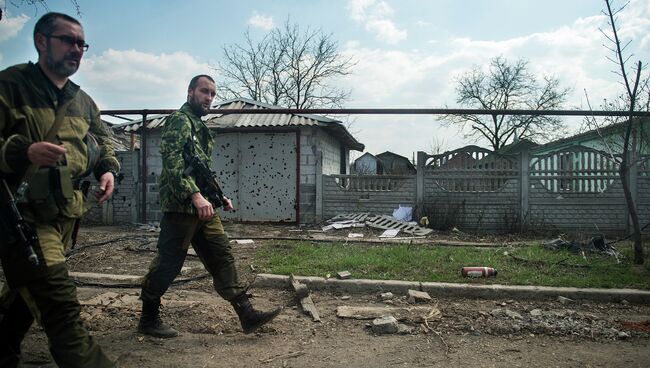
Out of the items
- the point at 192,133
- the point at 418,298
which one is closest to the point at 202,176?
the point at 192,133

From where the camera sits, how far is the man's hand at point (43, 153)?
1890 millimetres

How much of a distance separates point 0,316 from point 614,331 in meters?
4.03

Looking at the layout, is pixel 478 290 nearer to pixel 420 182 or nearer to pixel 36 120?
pixel 36 120

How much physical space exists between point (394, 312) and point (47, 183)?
2.76 meters

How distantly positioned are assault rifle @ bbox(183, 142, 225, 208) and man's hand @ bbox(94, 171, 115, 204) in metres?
0.50

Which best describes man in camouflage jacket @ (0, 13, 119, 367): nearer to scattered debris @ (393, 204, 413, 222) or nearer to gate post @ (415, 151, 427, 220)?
scattered debris @ (393, 204, 413, 222)

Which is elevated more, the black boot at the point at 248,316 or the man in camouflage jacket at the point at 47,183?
the man in camouflage jacket at the point at 47,183

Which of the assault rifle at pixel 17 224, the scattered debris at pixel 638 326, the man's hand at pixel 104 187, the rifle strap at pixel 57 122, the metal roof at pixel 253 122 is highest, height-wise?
the metal roof at pixel 253 122

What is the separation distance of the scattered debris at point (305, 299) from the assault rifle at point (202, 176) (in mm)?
1253

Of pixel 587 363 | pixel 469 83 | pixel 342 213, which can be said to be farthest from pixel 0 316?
pixel 469 83

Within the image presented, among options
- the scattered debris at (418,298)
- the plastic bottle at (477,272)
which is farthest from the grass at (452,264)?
the scattered debris at (418,298)

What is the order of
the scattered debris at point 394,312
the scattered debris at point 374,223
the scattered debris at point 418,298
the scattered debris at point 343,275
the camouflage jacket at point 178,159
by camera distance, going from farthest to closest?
the scattered debris at point 374,223 → the scattered debris at point 343,275 → the scattered debris at point 418,298 → the scattered debris at point 394,312 → the camouflage jacket at point 178,159

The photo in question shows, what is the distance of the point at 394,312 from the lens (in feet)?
12.0

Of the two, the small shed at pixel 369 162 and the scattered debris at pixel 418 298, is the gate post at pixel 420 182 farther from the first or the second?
the small shed at pixel 369 162
